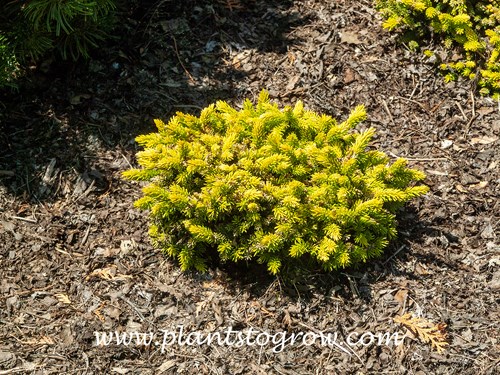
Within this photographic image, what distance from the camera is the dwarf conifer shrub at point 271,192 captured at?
3787 mm

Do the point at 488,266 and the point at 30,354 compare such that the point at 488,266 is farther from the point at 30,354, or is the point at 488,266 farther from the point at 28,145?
the point at 28,145

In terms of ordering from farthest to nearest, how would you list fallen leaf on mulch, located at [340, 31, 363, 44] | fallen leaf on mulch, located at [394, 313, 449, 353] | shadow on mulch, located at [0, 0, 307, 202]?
fallen leaf on mulch, located at [340, 31, 363, 44], shadow on mulch, located at [0, 0, 307, 202], fallen leaf on mulch, located at [394, 313, 449, 353]

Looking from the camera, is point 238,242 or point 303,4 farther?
point 303,4

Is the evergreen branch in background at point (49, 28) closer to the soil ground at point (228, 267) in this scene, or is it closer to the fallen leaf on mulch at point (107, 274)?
the soil ground at point (228, 267)

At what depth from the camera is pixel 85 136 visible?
15.6ft

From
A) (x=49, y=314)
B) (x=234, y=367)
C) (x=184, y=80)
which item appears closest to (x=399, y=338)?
(x=234, y=367)

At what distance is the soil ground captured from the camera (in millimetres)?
3791

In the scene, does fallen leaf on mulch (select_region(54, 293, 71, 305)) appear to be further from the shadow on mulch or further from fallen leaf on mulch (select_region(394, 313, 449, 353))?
fallen leaf on mulch (select_region(394, 313, 449, 353))

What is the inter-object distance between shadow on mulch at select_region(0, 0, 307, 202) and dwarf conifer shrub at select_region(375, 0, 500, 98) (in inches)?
33.8

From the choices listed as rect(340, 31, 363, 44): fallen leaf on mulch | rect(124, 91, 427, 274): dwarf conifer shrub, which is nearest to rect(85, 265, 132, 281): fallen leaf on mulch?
rect(124, 91, 427, 274): dwarf conifer shrub

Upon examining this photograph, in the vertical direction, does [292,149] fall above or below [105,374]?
above

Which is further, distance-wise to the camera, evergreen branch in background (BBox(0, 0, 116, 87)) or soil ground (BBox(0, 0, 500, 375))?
evergreen branch in background (BBox(0, 0, 116, 87))

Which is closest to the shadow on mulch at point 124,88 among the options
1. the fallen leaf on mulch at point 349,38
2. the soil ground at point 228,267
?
the soil ground at point 228,267

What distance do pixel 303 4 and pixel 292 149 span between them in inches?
81.1
